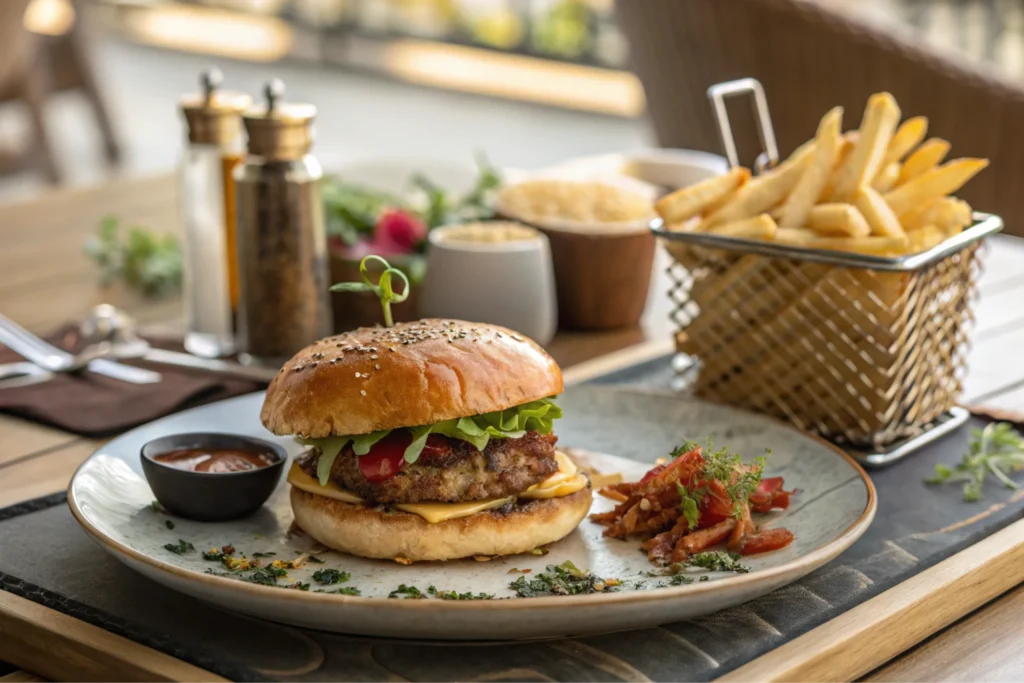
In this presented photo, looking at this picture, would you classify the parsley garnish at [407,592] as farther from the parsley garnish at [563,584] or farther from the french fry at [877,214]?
the french fry at [877,214]

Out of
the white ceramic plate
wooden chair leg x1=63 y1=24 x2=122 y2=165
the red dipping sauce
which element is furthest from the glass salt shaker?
wooden chair leg x1=63 y1=24 x2=122 y2=165

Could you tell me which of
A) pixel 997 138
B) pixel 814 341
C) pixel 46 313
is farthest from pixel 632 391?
pixel 997 138

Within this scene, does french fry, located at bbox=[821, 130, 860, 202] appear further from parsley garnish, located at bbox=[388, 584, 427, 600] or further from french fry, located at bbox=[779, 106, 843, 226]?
parsley garnish, located at bbox=[388, 584, 427, 600]

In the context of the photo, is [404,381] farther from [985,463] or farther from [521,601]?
[985,463]

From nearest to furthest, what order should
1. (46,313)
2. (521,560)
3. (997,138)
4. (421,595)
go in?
(421,595)
(521,560)
(46,313)
(997,138)

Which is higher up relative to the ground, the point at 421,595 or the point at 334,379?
the point at 334,379

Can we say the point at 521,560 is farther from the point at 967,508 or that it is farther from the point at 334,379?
the point at 967,508

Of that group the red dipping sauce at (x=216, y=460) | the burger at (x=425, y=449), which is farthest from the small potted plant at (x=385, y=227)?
the burger at (x=425, y=449)
